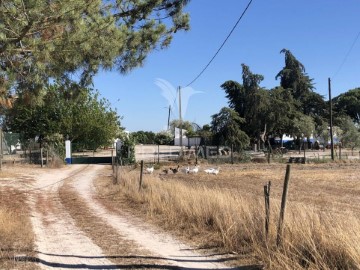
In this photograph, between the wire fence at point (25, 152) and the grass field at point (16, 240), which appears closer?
the grass field at point (16, 240)

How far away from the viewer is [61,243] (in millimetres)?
8984

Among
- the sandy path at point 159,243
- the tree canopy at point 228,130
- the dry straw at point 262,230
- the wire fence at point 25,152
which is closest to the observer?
the dry straw at point 262,230

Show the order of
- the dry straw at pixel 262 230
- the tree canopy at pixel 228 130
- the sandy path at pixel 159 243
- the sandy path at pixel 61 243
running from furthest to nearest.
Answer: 1. the tree canopy at pixel 228 130
2. the sandy path at pixel 61 243
3. the sandy path at pixel 159 243
4. the dry straw at pixel 262 230

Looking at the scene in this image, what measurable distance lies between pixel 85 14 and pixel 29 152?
88.6 feet

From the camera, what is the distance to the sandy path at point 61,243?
7.34 metres

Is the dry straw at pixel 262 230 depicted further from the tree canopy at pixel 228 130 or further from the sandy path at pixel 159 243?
the tree canopy at pixel 228 130

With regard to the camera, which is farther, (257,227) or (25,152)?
(25,152)

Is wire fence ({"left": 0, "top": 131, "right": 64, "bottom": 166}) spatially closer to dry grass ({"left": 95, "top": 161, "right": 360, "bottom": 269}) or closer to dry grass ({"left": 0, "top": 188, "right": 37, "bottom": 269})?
dry grass ({"left": 95, "top": 161, "right": 360, "bottom": 269})

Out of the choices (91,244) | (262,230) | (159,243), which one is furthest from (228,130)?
(262,230)

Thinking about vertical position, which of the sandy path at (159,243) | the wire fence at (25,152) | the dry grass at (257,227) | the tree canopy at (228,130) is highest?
the tree canopy at (228,130)

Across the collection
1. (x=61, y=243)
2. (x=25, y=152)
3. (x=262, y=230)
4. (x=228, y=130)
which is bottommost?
(x=61, y=243)

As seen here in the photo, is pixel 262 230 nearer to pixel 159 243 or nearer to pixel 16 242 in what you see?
pixel 159 243

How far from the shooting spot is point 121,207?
1417 cm

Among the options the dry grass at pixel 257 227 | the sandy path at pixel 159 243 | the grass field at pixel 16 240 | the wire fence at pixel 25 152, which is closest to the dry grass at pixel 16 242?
the grass field at pixel 16 240
